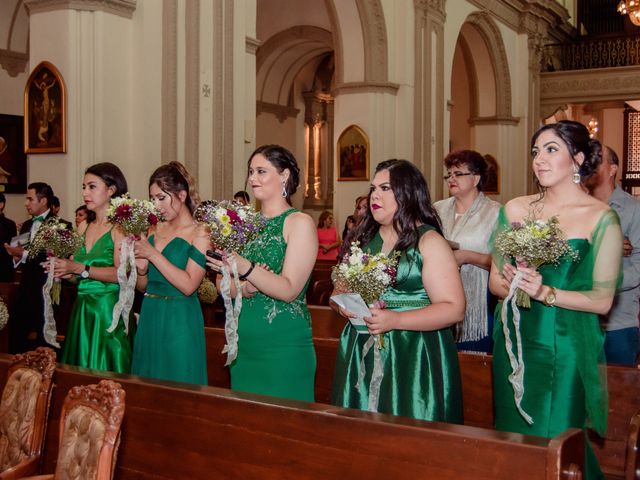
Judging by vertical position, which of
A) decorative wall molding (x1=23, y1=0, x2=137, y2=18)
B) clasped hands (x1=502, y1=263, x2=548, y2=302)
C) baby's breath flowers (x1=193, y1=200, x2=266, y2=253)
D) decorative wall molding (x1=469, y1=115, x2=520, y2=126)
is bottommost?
clasped hands (x1=502, y1=263, x2=548, y2=302)

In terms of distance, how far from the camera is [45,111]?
8.03 meters

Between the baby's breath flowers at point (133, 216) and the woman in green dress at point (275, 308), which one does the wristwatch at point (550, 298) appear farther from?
the baby's breath flowers at point (133, 216)

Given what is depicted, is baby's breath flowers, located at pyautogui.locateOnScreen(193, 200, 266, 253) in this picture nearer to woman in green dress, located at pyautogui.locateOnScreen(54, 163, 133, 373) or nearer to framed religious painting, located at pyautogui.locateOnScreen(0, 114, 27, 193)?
woman in green dress, located at pyautogui.locateOnScreen(54, 163, 133, 373)

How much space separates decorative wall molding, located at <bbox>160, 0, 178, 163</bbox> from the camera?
28.3ft

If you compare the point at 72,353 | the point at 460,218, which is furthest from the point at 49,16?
the point at 460,218

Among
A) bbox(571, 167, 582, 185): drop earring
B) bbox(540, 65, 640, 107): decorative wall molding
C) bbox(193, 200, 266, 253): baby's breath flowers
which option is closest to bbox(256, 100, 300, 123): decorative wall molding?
bbox(540, 65, 640, 107): decorative wall molding

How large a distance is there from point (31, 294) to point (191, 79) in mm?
3261

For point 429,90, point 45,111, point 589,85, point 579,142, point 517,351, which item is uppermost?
point 589,85

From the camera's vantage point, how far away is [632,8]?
14.5 m

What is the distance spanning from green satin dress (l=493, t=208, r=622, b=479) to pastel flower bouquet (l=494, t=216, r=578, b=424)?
0.05 metres

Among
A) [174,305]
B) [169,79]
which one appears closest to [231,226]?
[174,305]

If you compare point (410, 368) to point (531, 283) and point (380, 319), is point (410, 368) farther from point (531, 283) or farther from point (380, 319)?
→ point (531, 283)

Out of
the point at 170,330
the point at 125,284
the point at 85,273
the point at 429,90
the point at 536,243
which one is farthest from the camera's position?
the point at 429,90

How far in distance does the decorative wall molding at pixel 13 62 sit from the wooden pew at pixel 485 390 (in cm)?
873
